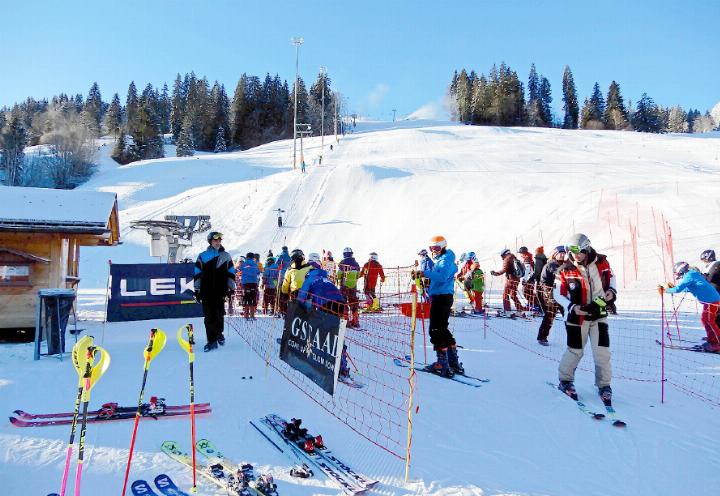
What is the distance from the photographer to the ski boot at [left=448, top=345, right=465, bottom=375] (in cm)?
678

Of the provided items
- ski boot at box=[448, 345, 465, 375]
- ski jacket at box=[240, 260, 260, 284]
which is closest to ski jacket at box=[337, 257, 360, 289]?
ski jacket at box=[240, 260, 260, 284]

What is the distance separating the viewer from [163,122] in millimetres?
90875

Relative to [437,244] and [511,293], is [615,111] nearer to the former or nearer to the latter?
[511,293]

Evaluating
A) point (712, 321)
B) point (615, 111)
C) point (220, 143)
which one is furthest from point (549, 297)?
point (615, 111)

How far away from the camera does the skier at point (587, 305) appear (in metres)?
5.57

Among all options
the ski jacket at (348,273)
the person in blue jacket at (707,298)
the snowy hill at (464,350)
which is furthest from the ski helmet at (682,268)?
the ski jacket at (348,273)

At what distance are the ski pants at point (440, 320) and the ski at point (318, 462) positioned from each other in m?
2.82

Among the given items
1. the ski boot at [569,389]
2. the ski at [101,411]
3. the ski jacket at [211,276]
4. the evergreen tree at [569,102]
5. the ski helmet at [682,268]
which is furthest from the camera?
Answer: the evergreen tree at [569,102]

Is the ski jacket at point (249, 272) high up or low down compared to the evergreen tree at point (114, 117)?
down

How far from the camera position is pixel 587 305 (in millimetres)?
5562

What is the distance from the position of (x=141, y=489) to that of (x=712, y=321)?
31.6 ft

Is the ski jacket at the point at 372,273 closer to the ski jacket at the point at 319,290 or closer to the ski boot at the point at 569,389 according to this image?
the ski jacket at the point at 319,290

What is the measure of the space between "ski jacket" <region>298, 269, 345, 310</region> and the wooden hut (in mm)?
5106

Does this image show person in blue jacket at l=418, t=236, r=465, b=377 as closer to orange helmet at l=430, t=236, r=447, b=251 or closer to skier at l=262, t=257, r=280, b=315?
orange helmet at l=430, t=236, r=447, b=251
